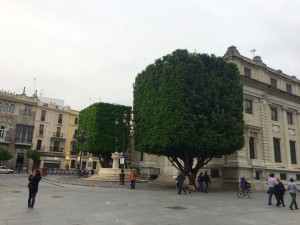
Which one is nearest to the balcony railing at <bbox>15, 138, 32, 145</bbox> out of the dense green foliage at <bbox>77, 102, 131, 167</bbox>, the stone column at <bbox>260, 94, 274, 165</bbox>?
the dense green foliage at <bbox>77, 102, 131, 167</bbox>

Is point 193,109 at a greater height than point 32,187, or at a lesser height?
greater

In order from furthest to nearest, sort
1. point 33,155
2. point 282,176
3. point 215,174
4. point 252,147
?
point 33,155 → point 282,176 → point 252,147 → point 215,174

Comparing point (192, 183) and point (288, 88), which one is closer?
point (192, 183)

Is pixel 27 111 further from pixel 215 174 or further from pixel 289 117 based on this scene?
pixel 289 117

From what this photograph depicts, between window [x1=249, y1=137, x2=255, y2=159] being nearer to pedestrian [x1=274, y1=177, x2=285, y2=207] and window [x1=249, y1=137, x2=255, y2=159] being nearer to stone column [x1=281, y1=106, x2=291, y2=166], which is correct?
stone column [x1=281, y1=106, x2=291, y2=166]

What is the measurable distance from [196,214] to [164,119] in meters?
11.6

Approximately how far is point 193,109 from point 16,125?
43109 millimetres

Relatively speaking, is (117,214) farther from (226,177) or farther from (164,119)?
(226,177)

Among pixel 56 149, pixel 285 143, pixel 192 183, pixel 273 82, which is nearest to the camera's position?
pixel 192 183

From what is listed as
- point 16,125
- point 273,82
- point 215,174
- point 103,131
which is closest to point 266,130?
point 273,82

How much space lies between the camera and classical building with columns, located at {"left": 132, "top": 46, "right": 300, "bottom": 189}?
2650cm

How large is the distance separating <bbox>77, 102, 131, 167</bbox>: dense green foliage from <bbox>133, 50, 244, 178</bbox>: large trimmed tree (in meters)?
15.1

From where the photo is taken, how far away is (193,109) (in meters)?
21.5

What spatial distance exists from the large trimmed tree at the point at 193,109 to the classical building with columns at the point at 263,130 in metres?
5.02
